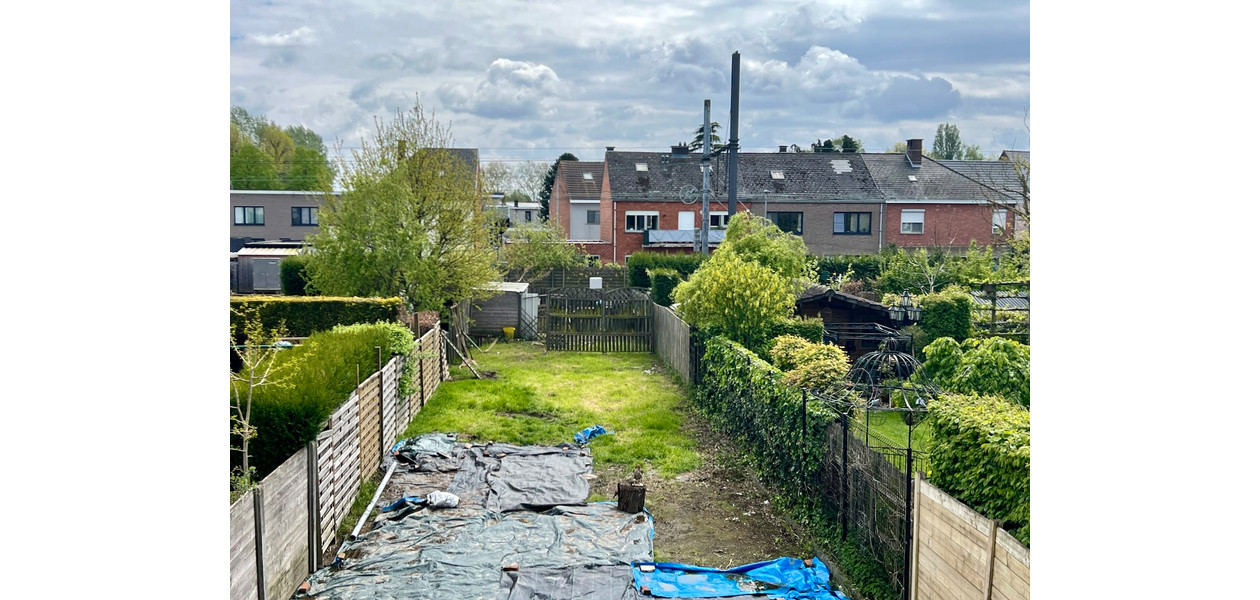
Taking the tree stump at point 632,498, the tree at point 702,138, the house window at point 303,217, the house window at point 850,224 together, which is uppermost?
the tree at point 702,138

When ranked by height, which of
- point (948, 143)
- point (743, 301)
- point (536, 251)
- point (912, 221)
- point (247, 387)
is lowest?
point (247, 387)

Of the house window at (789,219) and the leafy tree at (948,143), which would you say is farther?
the leafy tree at (948,143)

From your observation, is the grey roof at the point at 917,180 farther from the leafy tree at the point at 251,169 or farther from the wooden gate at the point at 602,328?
the leafy tree at the point at 251,169

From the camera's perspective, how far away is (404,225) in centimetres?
1703

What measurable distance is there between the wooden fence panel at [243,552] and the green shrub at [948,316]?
49.7ft

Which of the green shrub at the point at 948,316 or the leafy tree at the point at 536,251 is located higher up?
the leafy tree at the point at 536,251

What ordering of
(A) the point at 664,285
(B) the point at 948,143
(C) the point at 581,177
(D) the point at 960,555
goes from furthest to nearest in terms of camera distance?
1. (B) the point at 948,143
2. (C) the point at 581,177
3. (A) the point at 664,285
4. (D) the point at 960,555

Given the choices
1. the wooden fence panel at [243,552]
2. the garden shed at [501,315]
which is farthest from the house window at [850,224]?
the wooden fence panel at [243,552]

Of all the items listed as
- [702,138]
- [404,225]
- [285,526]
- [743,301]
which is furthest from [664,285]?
[285,526]

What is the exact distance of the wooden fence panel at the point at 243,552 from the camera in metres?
5.23

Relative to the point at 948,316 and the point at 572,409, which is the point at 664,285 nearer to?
the point at 948,316

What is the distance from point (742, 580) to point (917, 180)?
3560cm
